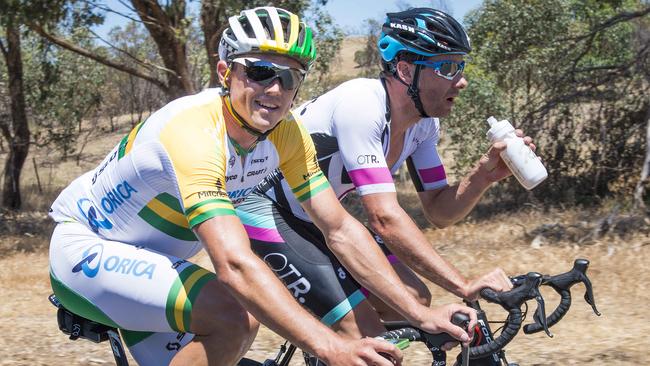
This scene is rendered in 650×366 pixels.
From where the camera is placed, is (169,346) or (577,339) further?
(577,339)

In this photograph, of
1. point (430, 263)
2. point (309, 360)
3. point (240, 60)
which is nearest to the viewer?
point (240, 60)

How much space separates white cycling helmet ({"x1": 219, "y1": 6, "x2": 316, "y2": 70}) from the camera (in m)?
2.71

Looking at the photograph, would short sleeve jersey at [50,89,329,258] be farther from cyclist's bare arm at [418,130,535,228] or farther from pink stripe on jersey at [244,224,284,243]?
cyclist's bare arm at [418,130,535,228]

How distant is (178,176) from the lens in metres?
2.51

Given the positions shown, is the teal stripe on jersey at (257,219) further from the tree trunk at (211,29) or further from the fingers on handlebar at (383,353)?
the tree trunk at (211,29)

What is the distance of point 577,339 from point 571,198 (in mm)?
6937

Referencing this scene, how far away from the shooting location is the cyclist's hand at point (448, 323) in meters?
2.56

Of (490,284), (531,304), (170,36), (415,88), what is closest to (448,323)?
(490,284)

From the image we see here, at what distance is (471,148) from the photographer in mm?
14906

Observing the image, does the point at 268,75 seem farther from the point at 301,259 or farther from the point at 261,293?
the point at 301,259

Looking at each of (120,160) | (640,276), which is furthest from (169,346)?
(640,276)

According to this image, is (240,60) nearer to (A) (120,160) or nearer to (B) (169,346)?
(A) (120,160)

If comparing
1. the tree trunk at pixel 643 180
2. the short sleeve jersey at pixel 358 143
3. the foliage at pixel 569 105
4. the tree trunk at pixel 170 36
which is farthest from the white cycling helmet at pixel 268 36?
the tree trunk at pixel 170 36

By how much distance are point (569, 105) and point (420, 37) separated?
903 centimetres
